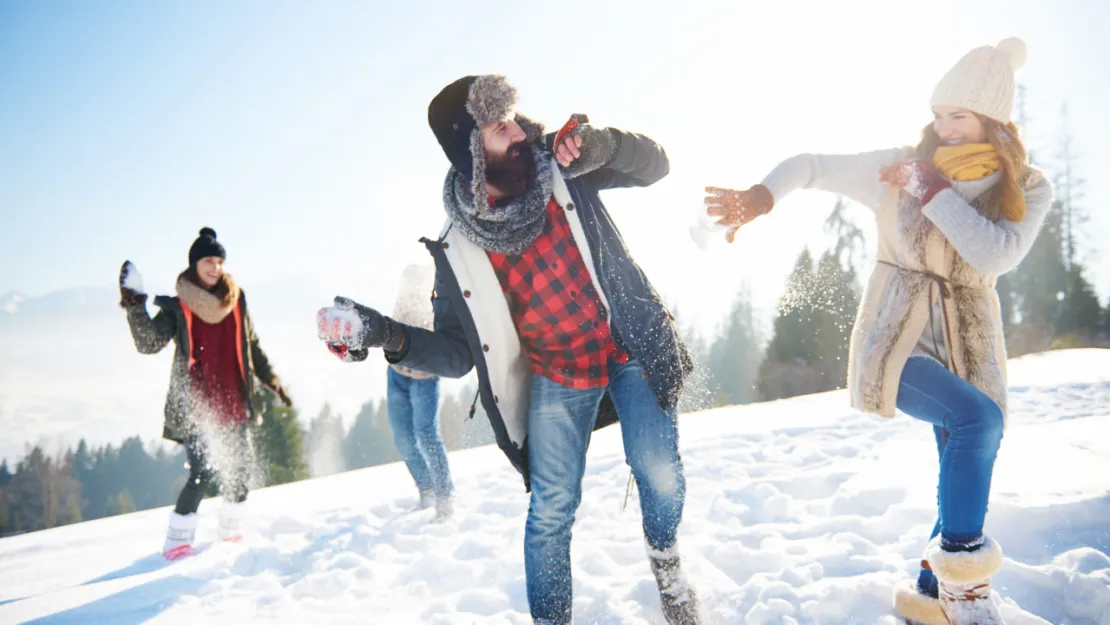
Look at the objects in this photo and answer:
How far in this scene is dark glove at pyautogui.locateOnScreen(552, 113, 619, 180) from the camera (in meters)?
2.03

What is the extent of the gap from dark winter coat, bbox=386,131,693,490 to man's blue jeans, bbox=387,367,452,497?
2.62 m

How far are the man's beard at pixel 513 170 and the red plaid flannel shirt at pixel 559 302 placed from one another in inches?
5.8

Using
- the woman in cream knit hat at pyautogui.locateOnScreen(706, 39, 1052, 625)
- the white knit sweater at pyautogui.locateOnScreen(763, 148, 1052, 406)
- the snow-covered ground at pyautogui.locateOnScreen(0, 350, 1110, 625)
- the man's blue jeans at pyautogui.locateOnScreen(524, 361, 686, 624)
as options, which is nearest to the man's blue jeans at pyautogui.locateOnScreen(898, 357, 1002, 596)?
the woman in cream knit hat at pyautogui.locateOnScreen(706, 39, 1052, 625)

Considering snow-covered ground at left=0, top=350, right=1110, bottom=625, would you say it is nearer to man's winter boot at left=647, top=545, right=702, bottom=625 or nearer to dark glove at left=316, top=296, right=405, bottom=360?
man's winter boot at left=647, top=545, right=702, bottom=625

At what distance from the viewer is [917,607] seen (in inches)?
93.8

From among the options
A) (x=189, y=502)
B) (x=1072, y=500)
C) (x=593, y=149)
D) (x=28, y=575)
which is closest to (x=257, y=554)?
(x=189, y=502)

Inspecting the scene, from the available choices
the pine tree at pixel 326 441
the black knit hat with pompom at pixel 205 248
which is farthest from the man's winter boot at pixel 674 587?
the pine tree at pixel 326 441

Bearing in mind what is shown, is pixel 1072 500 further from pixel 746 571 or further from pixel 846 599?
pixel 746 571

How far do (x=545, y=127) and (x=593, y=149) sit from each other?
446mm

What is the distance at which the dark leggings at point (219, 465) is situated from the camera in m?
4.39

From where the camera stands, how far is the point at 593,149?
6.82 ft

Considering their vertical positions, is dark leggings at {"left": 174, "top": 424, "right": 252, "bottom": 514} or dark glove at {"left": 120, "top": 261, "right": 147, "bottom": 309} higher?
dark glove at {"left": 120, "top": 261, "right": 147, "bottom": 309}

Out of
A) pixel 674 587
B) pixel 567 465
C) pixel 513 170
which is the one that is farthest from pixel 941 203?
pixel 674 587

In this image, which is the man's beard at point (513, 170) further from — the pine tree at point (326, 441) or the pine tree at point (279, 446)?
the pine tree at point (326, 441)
